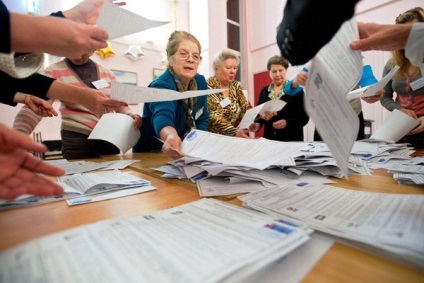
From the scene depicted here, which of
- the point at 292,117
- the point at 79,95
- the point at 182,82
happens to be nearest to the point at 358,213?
the point at 79,95

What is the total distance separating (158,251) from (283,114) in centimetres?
193

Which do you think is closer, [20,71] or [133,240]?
[133,240]

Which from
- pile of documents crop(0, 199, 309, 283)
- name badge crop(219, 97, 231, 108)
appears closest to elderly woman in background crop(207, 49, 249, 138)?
name badge crop(219, 97, 231, 108)

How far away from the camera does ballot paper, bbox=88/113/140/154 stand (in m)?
1.01

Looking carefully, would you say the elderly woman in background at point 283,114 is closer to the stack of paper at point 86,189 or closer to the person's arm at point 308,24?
the stack of paper at point 86,189

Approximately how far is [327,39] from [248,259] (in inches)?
10.6

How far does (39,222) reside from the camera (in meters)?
0.38

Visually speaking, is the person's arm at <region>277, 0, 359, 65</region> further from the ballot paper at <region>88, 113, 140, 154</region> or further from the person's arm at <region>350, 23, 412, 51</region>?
the ballot paper at <region>88, 113, 140, 154</region>

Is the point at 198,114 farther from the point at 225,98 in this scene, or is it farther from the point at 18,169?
the point at 18,169

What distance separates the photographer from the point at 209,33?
3.77 meters

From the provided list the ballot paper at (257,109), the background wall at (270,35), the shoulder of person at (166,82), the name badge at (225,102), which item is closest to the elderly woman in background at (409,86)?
the ballot paper at (257,109)

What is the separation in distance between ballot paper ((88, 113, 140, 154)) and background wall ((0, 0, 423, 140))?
7.55 feet

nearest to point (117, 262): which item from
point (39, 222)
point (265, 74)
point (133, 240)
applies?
point (133, 240)

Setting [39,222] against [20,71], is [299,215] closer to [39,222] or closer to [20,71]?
[39,222]
